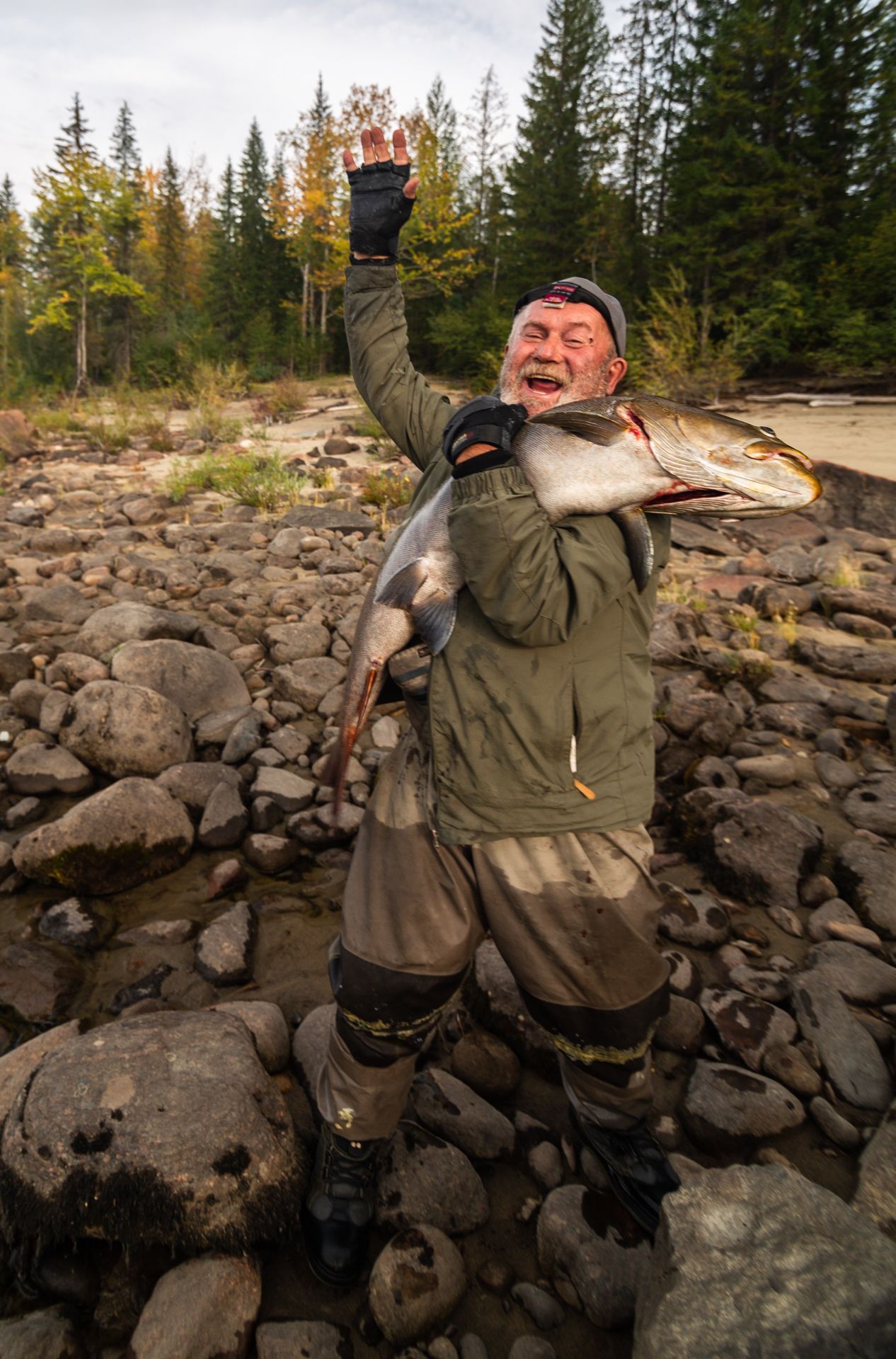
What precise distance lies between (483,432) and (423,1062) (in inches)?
76.9

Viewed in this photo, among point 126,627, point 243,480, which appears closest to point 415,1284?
point 126,627

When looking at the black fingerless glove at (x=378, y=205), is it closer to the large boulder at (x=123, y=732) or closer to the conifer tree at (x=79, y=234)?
the large boulder at (x=123, y=732)

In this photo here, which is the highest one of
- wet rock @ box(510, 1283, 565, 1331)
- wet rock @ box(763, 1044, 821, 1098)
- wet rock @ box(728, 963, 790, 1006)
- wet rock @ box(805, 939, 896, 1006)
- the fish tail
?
the fish tail

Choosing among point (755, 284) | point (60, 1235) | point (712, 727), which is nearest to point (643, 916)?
point (60, 1235)

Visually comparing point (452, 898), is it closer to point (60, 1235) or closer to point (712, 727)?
point (60, 1235)

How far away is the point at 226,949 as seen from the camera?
2.73m

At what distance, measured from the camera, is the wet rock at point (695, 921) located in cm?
275

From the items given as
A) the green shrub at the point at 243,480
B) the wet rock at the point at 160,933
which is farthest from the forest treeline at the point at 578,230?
the wet rock at the point at 160,933

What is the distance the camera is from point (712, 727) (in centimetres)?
398

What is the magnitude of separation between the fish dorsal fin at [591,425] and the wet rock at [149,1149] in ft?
6.15

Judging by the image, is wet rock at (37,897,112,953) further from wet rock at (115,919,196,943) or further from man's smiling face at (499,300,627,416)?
man's smiling face at (499,300,627,416)

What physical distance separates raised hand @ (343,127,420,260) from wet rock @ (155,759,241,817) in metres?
2.46

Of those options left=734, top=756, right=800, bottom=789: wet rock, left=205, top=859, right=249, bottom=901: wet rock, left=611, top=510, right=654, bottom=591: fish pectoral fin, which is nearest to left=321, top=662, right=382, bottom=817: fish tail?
left=611, top=510, right=654, bottom=591: fish pectoral fin

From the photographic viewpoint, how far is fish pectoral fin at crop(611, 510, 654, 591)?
5.37ft
